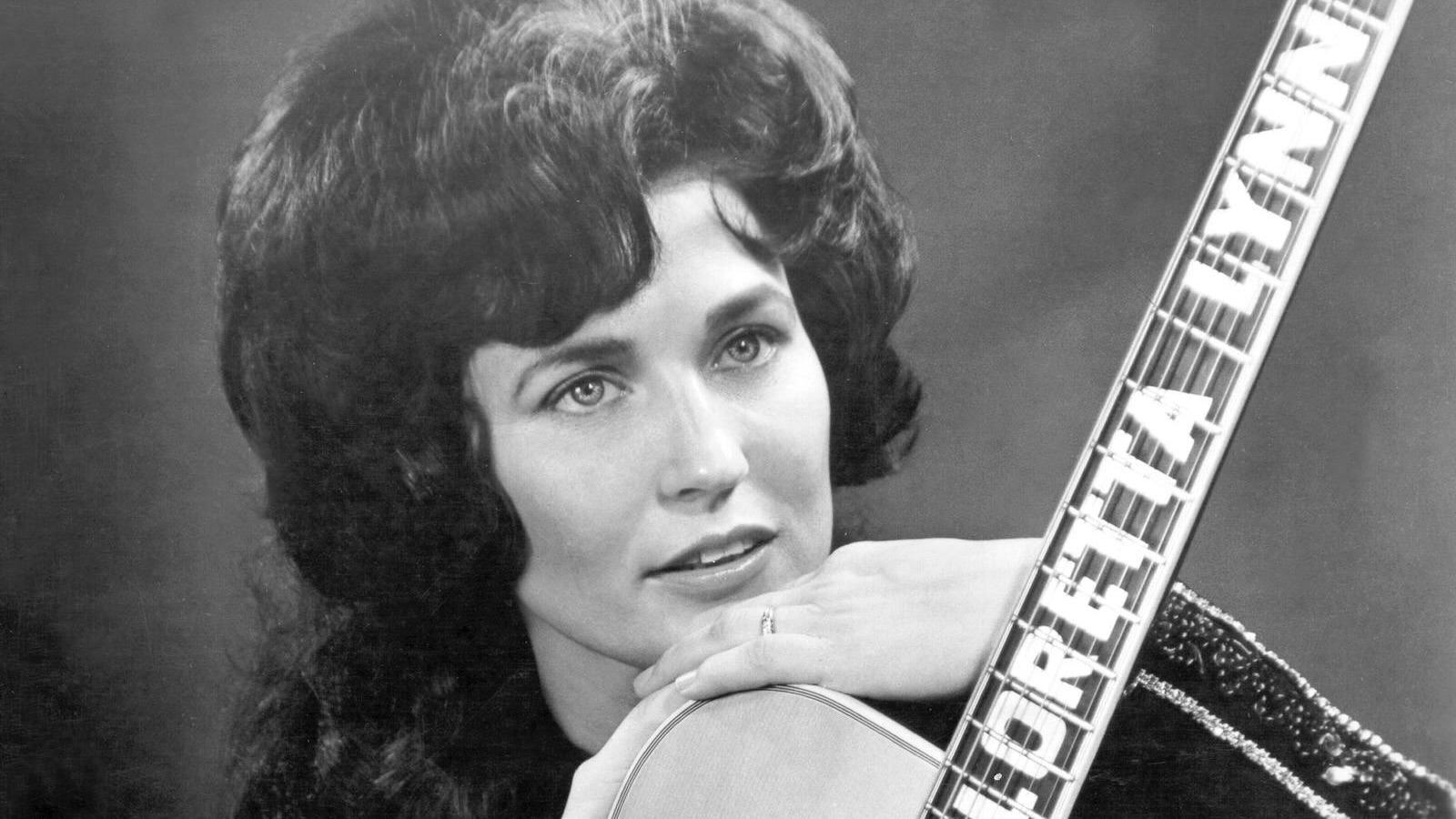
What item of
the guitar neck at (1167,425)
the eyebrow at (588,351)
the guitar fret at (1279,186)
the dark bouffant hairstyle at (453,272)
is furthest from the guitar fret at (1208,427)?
the eyebrow at (588,351)

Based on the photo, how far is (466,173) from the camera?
1.44 metres

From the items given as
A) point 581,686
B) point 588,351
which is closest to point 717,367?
point 588,351

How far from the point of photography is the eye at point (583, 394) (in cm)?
144

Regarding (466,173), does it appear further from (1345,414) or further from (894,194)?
(1345,414)

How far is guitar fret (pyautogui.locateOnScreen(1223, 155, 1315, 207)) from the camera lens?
123 cm

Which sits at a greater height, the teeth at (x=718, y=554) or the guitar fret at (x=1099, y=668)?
the guitar fret at (x=1099, y=668)

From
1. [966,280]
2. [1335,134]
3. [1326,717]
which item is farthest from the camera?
[966,280]

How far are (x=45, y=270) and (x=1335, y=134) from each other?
58.9 inches

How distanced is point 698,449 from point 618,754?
14.7 inches

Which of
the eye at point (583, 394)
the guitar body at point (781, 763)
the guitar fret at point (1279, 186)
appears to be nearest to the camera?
the guitar fret at point (1279, 186)

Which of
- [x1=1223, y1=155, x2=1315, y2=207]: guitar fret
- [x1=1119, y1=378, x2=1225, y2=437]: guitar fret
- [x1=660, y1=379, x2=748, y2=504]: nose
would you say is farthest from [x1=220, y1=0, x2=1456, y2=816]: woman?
[x1=1223, y1=155, x2=1315, y2=207]: guitar fret

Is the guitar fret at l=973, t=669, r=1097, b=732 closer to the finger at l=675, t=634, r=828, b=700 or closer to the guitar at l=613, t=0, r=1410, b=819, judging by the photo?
the guitar at l=613, t=0, r=1410, b=819

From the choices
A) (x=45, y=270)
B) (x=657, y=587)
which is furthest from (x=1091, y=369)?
(x=45, y=270)

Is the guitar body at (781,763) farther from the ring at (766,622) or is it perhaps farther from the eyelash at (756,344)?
the eyelash at (756,344)
